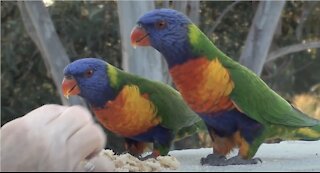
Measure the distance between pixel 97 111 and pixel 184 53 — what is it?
0.25 meters

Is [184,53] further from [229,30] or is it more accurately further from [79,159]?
[229,30]

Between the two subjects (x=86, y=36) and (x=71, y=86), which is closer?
(x=71, y=86)

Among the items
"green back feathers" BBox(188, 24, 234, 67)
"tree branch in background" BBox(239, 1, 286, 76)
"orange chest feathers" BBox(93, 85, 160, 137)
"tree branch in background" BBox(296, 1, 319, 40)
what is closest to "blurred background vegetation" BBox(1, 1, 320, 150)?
"tree branch in background" BBox(296, 1, 319, 40)

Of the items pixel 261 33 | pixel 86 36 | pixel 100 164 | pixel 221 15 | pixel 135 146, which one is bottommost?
pixel 86 36

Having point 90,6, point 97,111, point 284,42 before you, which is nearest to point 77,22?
point 90,6

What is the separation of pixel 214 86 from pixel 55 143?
2.32ft

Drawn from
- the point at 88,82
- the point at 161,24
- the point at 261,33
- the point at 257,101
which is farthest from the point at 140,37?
the point at 261,33

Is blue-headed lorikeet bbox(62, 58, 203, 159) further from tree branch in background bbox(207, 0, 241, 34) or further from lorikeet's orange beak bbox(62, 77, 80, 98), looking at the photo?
tree branch in background bbox(207, 0, 241, 34)

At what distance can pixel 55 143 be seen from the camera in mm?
509

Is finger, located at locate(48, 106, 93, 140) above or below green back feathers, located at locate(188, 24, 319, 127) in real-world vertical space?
above

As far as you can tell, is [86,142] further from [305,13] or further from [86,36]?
[305,13]

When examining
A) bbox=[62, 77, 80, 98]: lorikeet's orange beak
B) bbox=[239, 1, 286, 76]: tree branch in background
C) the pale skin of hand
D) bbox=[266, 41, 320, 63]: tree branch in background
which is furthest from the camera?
bbox=[266, 41, 320, 63]: tree branch in background

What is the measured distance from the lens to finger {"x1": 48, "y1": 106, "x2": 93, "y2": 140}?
522mm

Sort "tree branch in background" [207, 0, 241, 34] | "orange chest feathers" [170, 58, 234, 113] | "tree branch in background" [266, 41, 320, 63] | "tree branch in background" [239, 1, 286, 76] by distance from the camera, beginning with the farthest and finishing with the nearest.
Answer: "tree branch in background" [207, 0, 241, 34], "tree branch in background" [266, 41, 320, 63], "tree branch in background" [239, 1, 286, 76], "orange chest feathers" [170, 58, 234, 113]
